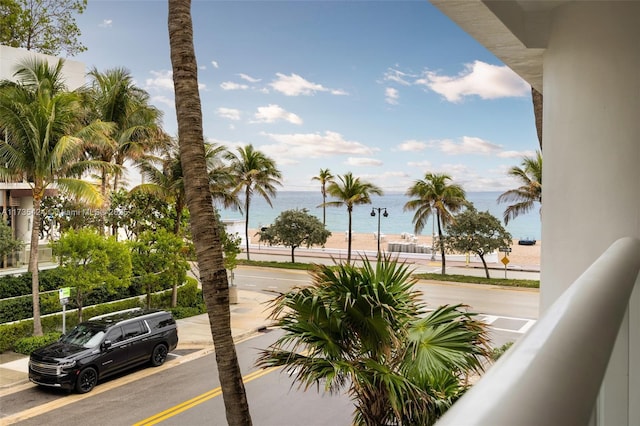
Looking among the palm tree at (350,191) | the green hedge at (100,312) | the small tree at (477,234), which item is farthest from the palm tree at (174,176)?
the small tree at (477,234)

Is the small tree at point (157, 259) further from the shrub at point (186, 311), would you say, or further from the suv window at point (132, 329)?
the suv window at point (132, 329)

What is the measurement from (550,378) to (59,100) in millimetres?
13543

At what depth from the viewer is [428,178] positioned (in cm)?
2308

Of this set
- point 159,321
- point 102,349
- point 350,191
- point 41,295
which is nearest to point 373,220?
point 350,191

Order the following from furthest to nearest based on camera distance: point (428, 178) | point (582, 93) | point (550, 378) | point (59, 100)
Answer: point (428, 178) → point (59, 100) → point (582, 93) → point (550, 378)

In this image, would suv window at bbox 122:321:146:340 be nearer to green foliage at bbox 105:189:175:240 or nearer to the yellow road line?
the yellow road line

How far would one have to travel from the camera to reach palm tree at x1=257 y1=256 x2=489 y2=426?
382 cm

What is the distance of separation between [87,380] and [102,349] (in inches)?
23.2

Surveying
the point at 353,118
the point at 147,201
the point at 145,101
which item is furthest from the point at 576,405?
the point at 353,118

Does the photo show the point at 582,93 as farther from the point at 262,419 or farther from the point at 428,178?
the point at 428,178

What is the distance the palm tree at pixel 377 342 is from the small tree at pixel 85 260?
8932 mm

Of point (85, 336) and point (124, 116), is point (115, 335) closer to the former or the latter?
point (85, 336)

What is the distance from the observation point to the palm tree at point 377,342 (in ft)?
12.5

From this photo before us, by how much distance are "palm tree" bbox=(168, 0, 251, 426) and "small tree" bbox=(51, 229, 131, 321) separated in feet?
27.2
